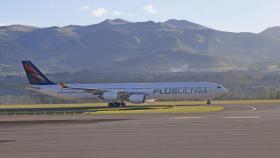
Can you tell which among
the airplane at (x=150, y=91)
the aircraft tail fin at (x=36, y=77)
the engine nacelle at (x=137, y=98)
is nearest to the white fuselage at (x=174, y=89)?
the airplane at (x=150, y=91)

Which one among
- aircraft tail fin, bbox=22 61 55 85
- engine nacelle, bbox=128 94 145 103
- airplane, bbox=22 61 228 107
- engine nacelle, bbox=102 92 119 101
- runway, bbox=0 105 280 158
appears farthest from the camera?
aircraft tail fin, bbox=22 61 55 85

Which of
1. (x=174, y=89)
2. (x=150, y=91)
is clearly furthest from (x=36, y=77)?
(x=174, y=89)

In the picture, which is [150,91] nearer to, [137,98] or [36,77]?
[137,98]

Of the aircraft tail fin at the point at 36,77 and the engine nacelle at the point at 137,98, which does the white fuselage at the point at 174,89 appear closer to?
the engine nacelle at the point at 137,98

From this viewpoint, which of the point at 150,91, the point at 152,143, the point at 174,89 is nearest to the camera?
the point at 152,143

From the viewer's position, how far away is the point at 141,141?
23.4m

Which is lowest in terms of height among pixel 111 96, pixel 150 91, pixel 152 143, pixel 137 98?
pixel 152 143

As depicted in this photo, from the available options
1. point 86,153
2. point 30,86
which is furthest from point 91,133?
point 30,86

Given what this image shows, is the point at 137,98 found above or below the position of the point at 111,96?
below

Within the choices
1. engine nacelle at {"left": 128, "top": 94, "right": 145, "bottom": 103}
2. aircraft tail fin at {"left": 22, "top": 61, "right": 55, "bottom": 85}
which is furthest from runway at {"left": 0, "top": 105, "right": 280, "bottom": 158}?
aircraft tail fin at {"left": 22, "top": 61, "right": 55, "bottom": 85}

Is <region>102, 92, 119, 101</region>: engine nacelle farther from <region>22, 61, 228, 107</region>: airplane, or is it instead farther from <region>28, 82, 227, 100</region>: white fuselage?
<region>28, 82, 227, 100</region>: white fuselage

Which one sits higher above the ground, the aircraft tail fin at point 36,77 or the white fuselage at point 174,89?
the aircraft tail fin at point 36,77

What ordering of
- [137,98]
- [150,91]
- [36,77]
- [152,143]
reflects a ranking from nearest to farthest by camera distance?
[152,143], [137,98], [150,91], [36,77]

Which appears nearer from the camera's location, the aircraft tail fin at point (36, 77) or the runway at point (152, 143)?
the runway at point (152, 143)
